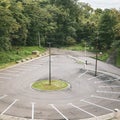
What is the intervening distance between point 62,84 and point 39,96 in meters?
4.58

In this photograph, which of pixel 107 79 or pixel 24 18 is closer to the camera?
pixel 107 79

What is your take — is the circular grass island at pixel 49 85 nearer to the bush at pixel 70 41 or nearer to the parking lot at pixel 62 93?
the parking lot at pixel 62 93

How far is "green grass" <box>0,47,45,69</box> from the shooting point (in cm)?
3894

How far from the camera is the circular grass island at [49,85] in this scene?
88.5ft

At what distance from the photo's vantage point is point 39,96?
80.7 ft

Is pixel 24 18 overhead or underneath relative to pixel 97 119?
overhead

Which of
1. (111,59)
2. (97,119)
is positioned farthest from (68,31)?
(97,119)

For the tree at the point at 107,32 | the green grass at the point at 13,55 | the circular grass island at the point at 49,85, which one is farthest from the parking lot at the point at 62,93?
the tree at the point at 107,32

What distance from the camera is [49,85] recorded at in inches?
1100

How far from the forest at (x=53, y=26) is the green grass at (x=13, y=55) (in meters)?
1.21

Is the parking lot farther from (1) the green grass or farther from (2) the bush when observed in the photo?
(2) the bush

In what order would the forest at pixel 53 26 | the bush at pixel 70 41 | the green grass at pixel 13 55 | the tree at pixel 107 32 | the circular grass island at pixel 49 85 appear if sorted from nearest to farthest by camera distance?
the circular grass island at pixel 49 85
the green grass at pixel 13 55
the forest at pixel 53 26
the tree at pixel 107 32
the bush at pixel 70 41

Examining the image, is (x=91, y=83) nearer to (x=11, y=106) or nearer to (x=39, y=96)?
(x=39, y=96)

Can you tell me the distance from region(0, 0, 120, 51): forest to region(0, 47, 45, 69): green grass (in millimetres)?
1210
